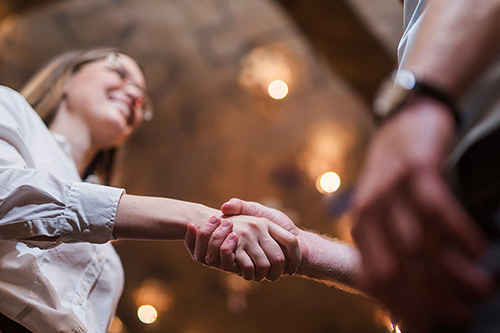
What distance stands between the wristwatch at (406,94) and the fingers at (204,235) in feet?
1.89

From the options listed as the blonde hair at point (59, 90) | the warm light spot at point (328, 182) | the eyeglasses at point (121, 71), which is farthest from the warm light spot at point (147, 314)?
the eyeglasses at point (121, 71)

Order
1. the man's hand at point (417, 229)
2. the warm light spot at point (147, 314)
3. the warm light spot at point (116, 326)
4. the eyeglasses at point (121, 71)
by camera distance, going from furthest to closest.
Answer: the warm light spot at point (147, 314) → the warm light spot at point (116, 326) → the eyeglasses at point (121, 71) → the man's hand at point (417, 229)

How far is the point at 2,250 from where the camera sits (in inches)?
38.6

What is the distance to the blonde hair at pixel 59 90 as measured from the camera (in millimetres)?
1703

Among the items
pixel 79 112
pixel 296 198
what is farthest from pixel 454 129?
pixel 296 198

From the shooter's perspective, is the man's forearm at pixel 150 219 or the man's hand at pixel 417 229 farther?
the man's forearm at pixel 150 219

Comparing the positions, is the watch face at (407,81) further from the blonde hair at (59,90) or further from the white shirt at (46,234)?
the blonde hair at (59,90)

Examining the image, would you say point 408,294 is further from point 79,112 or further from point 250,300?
point 250,300

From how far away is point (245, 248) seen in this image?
1.04 meters

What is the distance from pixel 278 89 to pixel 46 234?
321 centimetres

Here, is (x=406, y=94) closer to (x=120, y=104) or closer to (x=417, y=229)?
(x=417, y=229)

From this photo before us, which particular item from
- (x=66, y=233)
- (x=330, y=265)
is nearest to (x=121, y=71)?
(x=66, y=233)

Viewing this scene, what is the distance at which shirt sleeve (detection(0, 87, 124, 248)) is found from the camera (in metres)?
0.85

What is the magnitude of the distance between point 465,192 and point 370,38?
2.59m
